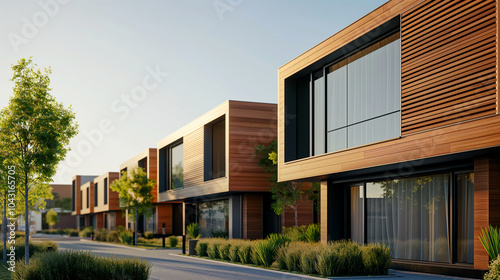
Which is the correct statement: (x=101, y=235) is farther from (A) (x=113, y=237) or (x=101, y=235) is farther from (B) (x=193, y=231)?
(B) (x=193, y=231)

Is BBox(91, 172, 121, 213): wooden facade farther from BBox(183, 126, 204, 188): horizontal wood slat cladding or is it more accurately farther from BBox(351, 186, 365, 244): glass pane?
BBox(351, 186, 365, 244): glass pane

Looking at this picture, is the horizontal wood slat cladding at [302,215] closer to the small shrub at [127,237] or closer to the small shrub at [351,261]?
the small shrub at [351,261]

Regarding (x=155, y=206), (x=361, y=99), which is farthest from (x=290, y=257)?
(x=155, y=206)

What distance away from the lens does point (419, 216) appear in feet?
53.5

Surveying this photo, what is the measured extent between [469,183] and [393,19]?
530 cm

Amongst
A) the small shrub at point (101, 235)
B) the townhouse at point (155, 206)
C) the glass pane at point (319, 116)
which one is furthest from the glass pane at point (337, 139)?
the small shrub at point (101, 235)

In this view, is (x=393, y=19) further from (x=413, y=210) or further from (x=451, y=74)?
(x=413, y=210)

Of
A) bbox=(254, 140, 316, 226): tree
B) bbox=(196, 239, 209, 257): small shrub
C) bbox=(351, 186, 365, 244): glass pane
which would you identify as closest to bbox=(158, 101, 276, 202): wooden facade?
bbox=(254, 140, 316, 226): tree

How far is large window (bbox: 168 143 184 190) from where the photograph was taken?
3869cm

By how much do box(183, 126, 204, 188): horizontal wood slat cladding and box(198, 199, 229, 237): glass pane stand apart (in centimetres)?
194

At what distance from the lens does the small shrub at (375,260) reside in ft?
49.3

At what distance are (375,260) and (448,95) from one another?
199 inches

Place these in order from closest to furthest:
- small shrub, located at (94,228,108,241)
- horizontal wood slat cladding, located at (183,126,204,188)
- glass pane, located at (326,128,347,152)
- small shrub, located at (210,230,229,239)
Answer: glass pane, located at (326,128,347,152) < small shrub, located at (210,230,229,239) < horizontal wood slat cladding, located at (183,126,204,188) < small shrub, located at (94,228,108,241)

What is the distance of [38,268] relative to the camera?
36.0ft
